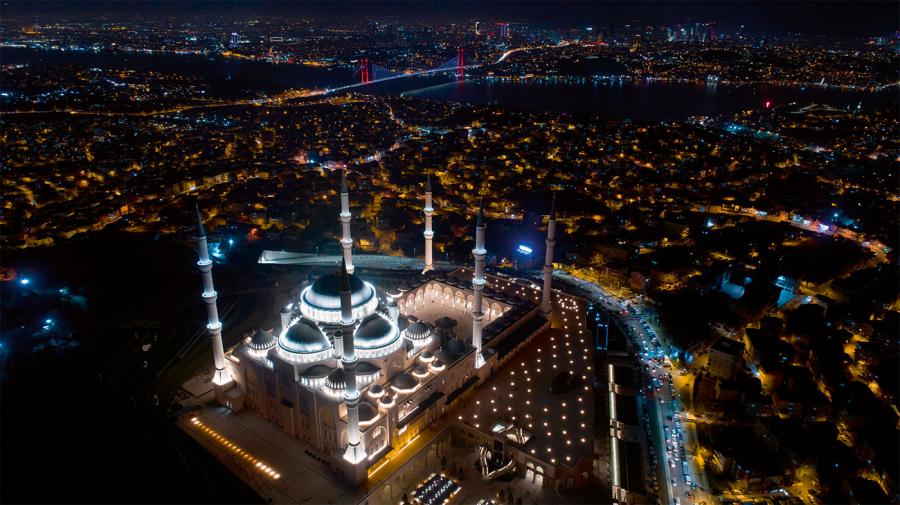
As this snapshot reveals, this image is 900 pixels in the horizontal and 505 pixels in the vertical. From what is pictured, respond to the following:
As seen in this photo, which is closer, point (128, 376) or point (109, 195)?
point (128, 376)

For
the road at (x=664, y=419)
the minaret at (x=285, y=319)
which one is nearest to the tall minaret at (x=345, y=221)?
the minaret at (x=285, y=319)

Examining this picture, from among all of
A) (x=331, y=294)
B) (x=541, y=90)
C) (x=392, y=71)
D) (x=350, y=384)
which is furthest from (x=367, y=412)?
(x=392, y=71)

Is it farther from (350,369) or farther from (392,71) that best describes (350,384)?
(392,71)

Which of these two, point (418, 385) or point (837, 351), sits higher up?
point (418, 385)

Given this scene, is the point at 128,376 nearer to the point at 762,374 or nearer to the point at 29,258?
the point at 29,258

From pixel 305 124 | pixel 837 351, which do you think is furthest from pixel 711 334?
pixel 305 124

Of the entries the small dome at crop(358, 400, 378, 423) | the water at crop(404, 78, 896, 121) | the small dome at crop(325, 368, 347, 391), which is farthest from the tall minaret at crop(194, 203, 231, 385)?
the water at crop(404, 78, 896, 121)

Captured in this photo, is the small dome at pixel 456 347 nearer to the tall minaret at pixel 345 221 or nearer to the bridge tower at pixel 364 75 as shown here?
the tall minaret at pixel 345 221
